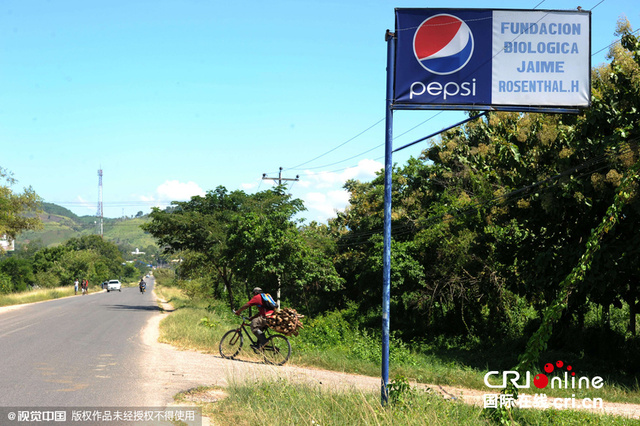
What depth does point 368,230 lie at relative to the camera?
114 ft

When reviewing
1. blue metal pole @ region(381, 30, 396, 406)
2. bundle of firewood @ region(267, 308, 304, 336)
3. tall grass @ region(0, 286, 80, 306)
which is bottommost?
tall grass @ region(0, 286, 80, 306)

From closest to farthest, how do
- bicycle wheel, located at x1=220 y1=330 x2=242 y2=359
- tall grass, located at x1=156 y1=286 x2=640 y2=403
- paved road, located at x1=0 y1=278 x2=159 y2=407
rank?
paved road, located at x1=0 y1=278 x2=159 y2=407, tall grass, located at x1=156 y1=286 x2=640 y2=403, bicycle wheel, located at x1=220 y1=330 x2=242 y2=359

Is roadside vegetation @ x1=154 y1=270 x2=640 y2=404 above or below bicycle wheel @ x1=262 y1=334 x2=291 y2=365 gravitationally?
below

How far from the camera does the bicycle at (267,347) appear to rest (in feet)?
45.3

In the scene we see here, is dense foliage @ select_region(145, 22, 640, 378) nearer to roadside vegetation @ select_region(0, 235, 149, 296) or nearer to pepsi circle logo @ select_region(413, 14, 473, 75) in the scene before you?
pepsi circle logo @ select_region(413, 14, 473, 75)

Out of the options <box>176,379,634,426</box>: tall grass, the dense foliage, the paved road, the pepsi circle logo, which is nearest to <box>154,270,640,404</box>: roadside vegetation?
the paved road

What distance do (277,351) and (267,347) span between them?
0.91 ft

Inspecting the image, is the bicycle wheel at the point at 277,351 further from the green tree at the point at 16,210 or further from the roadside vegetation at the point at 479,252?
the green tree at the point at 16,210

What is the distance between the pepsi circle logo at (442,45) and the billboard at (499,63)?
0.02 m

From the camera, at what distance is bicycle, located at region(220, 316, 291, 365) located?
45.3ft

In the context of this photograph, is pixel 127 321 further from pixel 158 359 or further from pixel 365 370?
pixel 365 370

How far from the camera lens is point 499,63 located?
902 cm

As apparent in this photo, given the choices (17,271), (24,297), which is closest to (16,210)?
(24,297)

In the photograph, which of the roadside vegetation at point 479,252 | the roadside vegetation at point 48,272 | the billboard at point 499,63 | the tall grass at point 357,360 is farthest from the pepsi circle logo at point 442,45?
the roadside vegetation at point 48,272
